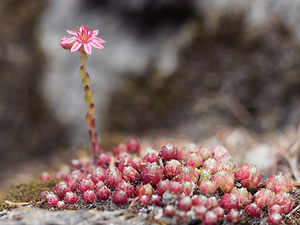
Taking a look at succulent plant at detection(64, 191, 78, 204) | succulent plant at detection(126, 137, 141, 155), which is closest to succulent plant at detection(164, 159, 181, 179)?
succulent plant at detection(64, 191, 78, 204)

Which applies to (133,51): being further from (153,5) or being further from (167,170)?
(167,170)

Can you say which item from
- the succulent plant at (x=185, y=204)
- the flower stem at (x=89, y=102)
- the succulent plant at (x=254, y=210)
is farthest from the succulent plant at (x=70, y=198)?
the succulent plant at (x=254, y=210)

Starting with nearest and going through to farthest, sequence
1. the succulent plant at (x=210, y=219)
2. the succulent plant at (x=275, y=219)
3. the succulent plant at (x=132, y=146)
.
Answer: the succulent plant at (x=210, y=219)
the succulent plant at (x=275, y=219)
the succulent plant at (x=132, y=146)

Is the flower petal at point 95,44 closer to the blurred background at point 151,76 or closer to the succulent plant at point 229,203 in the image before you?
the succulent plant at point 229,203

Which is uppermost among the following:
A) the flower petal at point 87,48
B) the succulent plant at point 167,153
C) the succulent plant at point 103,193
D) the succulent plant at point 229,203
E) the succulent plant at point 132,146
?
the flower petal at point 87,48

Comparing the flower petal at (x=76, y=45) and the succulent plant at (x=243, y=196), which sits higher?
the flower petal at (x=76, y=45)

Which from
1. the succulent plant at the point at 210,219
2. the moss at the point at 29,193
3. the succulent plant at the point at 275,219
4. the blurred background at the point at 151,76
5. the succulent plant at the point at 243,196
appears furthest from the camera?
the blurred background at the point at 151,76
